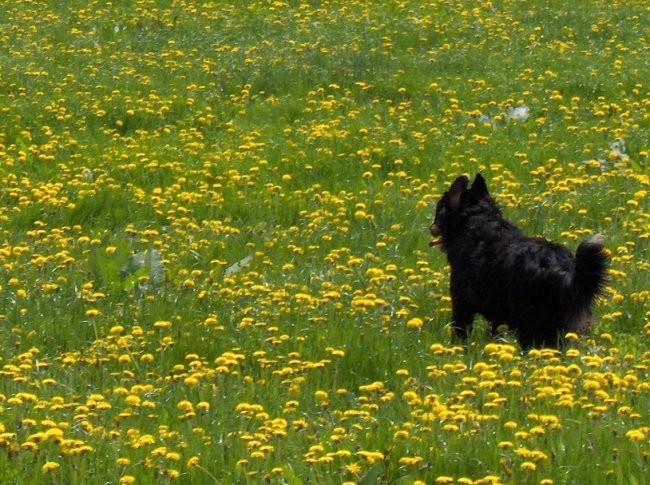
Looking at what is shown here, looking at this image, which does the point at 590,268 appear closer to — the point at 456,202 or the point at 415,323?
the point at 415,323

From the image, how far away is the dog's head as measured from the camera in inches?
349

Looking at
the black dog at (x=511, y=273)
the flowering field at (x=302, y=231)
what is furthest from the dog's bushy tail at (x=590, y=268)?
the flowering field at (x=302, y=231)

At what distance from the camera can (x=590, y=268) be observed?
7629 millimetres

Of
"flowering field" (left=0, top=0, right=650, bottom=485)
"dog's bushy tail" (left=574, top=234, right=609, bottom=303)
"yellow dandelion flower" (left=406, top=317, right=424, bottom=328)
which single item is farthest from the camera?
"yellow dandelion flower" (left=406, top=317, right=424, bottom=328)

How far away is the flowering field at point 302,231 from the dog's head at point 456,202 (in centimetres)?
46

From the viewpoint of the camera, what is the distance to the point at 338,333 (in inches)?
314

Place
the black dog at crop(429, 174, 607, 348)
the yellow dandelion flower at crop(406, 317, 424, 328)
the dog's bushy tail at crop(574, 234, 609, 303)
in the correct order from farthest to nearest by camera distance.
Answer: the yellow dandelion flower at crop(406, 317, 424, 328) < the black dog at crop(429, 174, 607, 348) < the dog's bushy tail at crop(574, 234, 609, 303)

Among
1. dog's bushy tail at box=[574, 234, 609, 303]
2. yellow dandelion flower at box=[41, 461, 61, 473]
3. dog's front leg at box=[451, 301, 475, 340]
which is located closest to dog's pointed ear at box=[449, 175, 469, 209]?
dog's front leg at box=[451, 301, 475, 340]

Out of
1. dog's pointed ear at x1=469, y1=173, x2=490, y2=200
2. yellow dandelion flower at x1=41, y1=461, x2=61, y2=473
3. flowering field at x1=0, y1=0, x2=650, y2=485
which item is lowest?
flowering field at x1=0, y1=0, x2=650, y2=485

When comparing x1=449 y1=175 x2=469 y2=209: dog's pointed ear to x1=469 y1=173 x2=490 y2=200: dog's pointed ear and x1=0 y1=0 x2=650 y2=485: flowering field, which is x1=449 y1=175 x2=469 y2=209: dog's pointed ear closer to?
x1=469 y1=173 x2=490 y2=200: dog's pointed ear

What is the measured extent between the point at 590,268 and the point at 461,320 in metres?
1.09

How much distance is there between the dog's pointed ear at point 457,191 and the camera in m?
8.93

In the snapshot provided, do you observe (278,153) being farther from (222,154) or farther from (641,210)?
(641,210)

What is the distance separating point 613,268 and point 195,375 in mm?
3523
